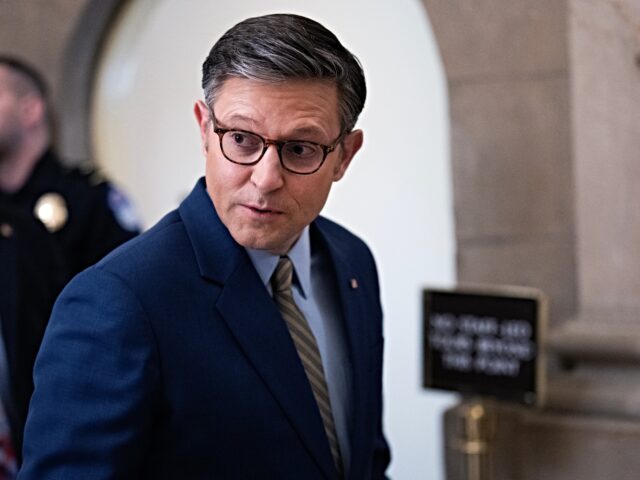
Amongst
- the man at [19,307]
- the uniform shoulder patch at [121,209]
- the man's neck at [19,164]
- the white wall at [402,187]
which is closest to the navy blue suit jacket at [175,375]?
the man at [19,307]

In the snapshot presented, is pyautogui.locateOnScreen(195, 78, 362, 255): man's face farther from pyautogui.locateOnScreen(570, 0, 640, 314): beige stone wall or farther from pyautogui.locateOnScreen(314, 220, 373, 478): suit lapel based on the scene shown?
pyautogui.locateOnScreen(570, 0, 640, 314): beige stone wall

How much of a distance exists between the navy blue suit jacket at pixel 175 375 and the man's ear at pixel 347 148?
18 centimetres

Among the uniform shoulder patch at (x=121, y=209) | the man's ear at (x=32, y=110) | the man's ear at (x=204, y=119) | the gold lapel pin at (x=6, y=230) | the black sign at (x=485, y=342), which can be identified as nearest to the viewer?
the man's ear at (x=204, y=119)

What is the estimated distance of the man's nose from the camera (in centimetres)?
144

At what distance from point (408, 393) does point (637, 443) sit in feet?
2.76

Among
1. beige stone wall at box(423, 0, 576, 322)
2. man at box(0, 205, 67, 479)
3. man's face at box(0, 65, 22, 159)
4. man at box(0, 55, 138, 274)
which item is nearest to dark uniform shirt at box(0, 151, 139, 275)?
man at box(0, 55, 138, 274)

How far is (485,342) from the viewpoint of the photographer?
9.91 ft

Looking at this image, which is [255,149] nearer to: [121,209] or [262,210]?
[262,210]

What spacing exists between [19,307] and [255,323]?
1.66 meters

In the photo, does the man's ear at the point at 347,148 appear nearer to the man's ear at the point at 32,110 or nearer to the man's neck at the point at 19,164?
the man's neck at the point at 19,164

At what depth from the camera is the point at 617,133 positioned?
119 inches

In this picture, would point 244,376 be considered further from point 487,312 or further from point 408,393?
point 408,393

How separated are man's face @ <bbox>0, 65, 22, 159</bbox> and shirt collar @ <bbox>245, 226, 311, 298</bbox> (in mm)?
2503

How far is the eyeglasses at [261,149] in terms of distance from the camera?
4.73ft
